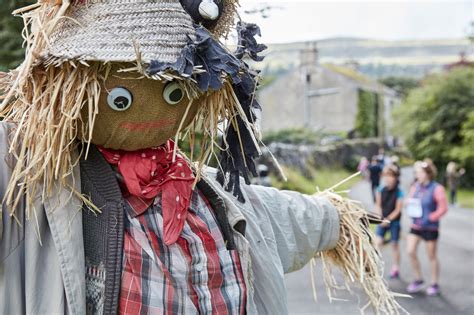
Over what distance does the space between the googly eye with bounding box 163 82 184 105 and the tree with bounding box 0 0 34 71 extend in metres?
2.55

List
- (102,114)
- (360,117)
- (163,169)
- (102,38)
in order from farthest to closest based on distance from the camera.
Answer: (360,117)
(163,169)
(102,114)
(102,38)

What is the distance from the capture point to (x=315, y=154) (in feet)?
69.4

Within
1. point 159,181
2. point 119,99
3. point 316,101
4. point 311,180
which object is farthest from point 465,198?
point 119,99

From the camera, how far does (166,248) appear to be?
6.67ft

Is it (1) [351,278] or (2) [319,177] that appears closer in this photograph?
(1) [351,278]

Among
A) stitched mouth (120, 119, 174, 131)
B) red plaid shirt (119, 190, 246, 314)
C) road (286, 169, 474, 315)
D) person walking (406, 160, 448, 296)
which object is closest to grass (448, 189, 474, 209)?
road (286, 169, 474, 315)

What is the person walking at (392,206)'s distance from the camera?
24.9ft

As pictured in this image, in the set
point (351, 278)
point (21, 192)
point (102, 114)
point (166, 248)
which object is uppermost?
point (102, 114)

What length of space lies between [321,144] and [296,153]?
199 inches

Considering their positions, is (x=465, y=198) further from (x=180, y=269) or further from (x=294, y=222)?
(x=180, y=269)

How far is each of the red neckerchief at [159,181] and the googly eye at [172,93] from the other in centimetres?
22

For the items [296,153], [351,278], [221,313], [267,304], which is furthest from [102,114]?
[296,153]

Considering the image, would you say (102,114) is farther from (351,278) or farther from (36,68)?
(351,278)

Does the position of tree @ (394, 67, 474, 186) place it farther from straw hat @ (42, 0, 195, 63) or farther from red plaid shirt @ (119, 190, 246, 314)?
straw hat @ (42, 0, 195, 63)
